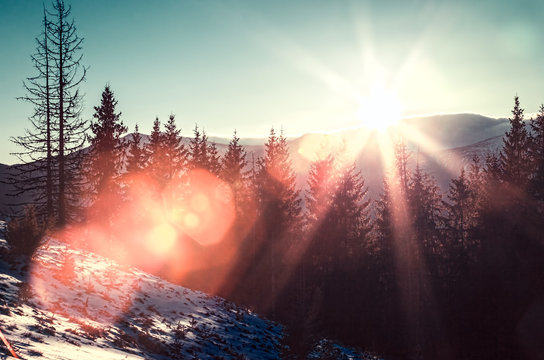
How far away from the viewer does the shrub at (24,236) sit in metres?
12.7

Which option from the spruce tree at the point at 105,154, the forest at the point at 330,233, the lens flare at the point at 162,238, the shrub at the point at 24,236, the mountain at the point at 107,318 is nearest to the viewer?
the mountain at the point at 107,318

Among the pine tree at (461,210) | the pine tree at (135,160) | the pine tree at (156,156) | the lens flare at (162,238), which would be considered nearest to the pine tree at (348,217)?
the pine tree at (461,210)

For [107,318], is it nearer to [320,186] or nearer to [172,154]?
[320,186]

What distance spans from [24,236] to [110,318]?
4.63 metres

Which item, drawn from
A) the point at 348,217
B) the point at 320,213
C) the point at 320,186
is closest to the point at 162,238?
the point at 320,213

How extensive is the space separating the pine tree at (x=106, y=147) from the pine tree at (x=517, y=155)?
3669 centimetres

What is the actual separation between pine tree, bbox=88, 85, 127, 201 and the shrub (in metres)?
20.2

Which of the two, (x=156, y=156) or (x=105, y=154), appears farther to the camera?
(x=156, y=156)

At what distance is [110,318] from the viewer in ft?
37.8

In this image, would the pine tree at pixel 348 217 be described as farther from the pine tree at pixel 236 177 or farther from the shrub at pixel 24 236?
the shrub at pixel 24 236

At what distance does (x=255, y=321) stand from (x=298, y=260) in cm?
1617

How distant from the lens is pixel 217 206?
41.3 meters

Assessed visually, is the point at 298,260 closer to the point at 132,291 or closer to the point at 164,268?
the point at 164,268

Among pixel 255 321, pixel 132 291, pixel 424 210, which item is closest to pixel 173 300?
pixel 132 291
